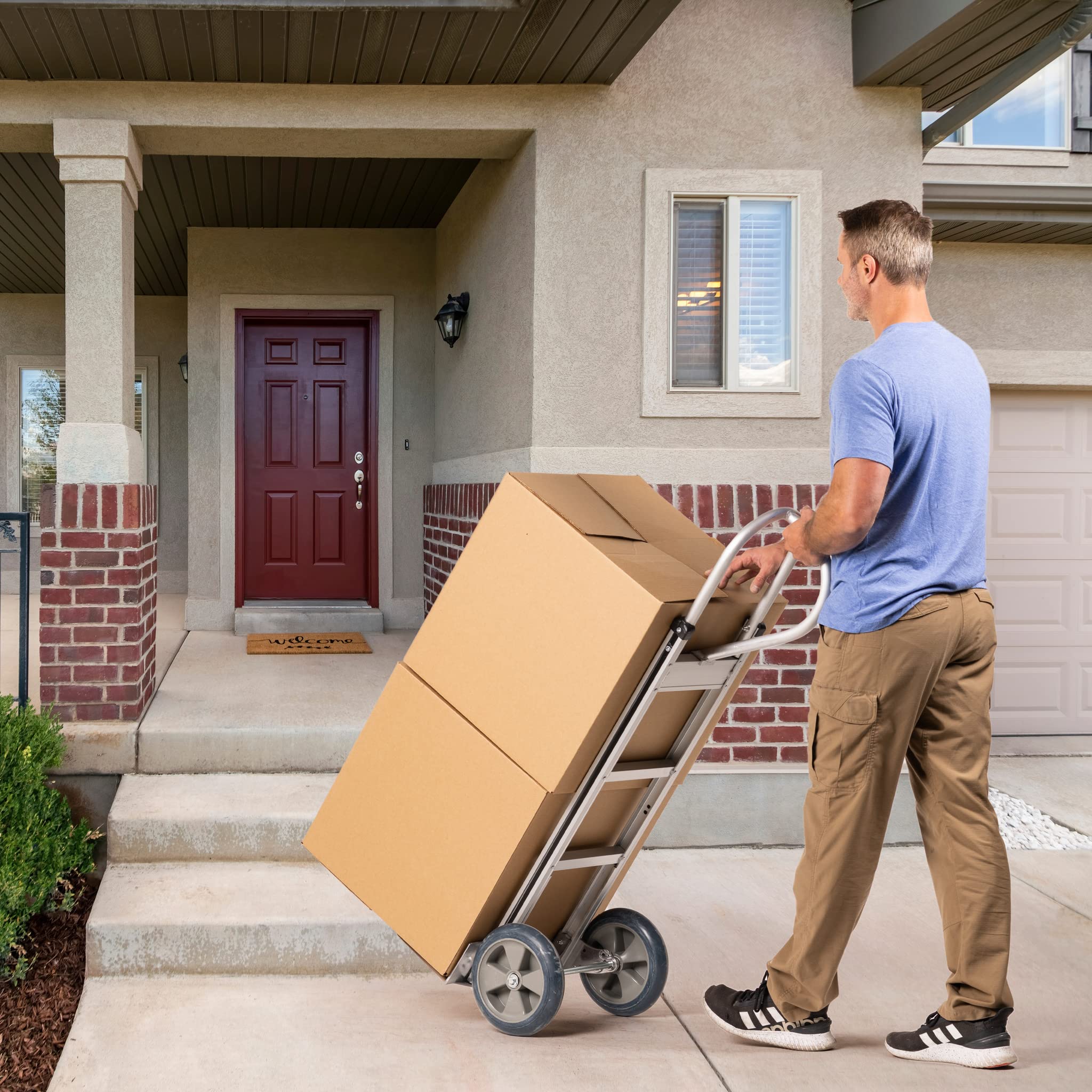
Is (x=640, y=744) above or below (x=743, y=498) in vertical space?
below

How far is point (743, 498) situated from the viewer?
13.6ft

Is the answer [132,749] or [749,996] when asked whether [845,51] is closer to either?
[749,996]

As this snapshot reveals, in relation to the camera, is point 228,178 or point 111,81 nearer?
point 111,81

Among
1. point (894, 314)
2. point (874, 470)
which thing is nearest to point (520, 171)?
point (894, 314)

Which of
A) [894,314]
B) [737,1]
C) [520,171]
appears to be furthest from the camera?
[520,171]

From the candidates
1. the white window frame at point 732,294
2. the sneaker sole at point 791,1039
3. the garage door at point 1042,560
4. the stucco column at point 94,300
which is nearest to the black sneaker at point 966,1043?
the sneaker sole at point 791,1039

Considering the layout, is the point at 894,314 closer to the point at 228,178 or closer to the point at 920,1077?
the point at 920,1077

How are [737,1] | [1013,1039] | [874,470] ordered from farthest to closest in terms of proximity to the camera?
[737,1], [1013,1039], [874,470]

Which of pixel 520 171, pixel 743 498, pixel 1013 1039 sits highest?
pixel 520 171

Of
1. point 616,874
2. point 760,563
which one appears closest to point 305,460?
point 616,874

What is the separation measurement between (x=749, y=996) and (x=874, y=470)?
1263mm

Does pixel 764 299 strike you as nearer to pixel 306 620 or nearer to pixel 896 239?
pixel 896 239

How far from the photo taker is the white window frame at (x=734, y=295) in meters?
4.24

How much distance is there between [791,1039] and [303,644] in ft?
13.8
